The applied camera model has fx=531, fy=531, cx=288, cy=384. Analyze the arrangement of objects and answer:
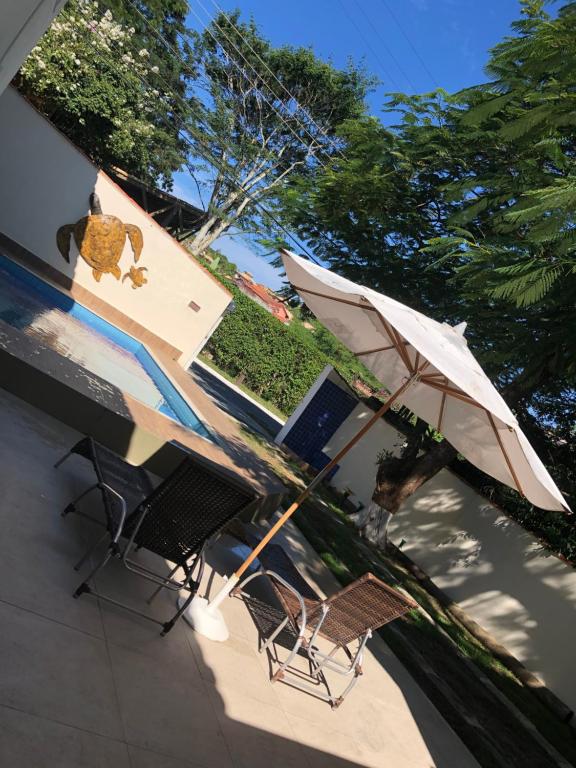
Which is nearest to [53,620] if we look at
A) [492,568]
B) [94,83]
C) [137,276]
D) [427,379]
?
[427,379]

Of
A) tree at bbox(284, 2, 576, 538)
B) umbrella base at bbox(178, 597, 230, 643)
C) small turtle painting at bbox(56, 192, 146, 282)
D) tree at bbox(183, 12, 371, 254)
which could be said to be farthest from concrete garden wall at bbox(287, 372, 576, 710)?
tree at bbox(183, 12, 371, 254)

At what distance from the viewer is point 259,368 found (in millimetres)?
23750

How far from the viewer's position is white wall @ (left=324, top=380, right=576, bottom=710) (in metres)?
8.90

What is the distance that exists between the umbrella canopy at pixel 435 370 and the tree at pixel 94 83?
19.2m

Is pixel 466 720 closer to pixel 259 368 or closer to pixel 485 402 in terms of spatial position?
pixel 485 402

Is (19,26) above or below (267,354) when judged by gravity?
above

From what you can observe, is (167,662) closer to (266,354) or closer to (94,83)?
(266,354)

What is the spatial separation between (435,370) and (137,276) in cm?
1360

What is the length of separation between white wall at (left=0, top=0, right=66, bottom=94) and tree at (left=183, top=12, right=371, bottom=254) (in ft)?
79.3

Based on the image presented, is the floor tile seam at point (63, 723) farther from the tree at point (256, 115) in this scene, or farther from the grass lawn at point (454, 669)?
the tree at point (256, 115)

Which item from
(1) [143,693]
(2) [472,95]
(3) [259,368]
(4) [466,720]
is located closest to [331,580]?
(4) [466,720]

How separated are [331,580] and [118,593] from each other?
4.31 meters

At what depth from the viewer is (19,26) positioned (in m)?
4.61

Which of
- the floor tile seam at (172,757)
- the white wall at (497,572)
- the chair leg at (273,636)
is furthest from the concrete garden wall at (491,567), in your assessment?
the floor tile seam at (172,757)
